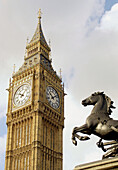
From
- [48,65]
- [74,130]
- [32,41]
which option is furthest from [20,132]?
[74,130]

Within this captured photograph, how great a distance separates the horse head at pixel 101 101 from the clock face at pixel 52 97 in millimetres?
43418

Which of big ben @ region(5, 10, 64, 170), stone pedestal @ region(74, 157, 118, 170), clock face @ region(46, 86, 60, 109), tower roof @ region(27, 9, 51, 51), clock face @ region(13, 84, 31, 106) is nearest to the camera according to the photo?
stone pedestal @ region(74, 157, 118, 170)

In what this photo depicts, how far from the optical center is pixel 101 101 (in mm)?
11250

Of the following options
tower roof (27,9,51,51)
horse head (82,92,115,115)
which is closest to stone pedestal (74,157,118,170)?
horse head (82,92,115,115)

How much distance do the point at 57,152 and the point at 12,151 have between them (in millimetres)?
6866

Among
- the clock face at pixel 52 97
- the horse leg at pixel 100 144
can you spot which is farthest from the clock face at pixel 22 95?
the horse leg at pixel 100 144

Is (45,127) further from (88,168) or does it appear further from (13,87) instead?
(88,168)

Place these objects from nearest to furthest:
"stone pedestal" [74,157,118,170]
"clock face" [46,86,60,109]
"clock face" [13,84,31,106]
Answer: "stone pedestal" [74,157,118,170]
"clock face" [13,84,31,106]
"clock face" [46,86,60,109]

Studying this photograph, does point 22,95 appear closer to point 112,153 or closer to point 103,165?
point 112,153

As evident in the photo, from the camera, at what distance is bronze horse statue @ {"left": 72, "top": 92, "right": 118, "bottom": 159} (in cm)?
1034

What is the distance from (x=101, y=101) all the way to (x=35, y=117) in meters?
40.9

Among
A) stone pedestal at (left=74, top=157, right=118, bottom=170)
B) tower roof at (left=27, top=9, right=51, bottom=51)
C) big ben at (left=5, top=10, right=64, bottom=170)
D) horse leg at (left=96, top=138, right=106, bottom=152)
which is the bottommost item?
stone pedestal at (left=74, top=157, right=118, bottom=170)

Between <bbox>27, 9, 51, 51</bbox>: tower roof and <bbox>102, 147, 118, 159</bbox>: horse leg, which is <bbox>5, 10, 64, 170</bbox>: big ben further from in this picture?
<bbox>102, 147, 118, 159</bbox>: horse leg

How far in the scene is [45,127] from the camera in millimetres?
53062
